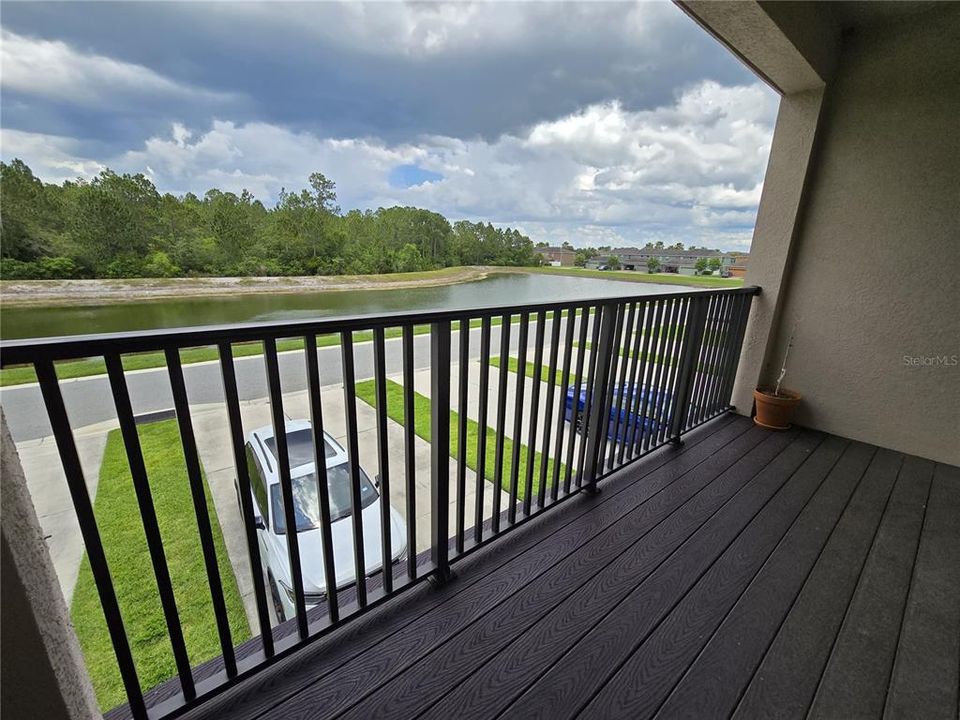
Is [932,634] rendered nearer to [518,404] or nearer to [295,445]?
[518,404]

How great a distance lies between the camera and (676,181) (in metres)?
4.60

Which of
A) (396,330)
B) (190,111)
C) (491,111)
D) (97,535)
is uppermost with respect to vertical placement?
(491,111)

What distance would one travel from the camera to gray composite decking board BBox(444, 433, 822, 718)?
1161mm

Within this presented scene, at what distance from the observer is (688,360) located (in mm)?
2525

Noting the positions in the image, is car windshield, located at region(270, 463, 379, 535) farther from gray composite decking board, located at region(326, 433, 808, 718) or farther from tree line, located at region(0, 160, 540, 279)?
tree line, located at region(0, 160, 540, 279)

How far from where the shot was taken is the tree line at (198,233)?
45.8 inches

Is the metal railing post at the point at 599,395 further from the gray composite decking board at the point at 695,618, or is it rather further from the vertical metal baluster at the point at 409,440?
the vertical metal baluster at the point at 409,440

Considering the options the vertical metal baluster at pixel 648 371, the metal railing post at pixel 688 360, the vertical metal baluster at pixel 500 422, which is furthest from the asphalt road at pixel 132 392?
the metal railing post at pixel 688 360

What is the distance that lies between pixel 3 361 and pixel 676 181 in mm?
5352

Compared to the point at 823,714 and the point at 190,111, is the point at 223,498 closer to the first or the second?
the point at 190,111

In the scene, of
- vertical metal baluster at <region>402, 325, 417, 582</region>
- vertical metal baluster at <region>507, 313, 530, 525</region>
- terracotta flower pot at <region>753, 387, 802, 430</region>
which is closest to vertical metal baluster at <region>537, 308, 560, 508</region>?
vertical metal baluster at <region>507, 313, 530, 525</region>

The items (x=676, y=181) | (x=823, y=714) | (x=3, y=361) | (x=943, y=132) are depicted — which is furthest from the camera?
(x=676, y=181)

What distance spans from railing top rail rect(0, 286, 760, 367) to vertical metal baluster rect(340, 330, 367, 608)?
0.07 meters

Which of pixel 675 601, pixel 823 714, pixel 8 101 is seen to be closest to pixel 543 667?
pixel 675 601
